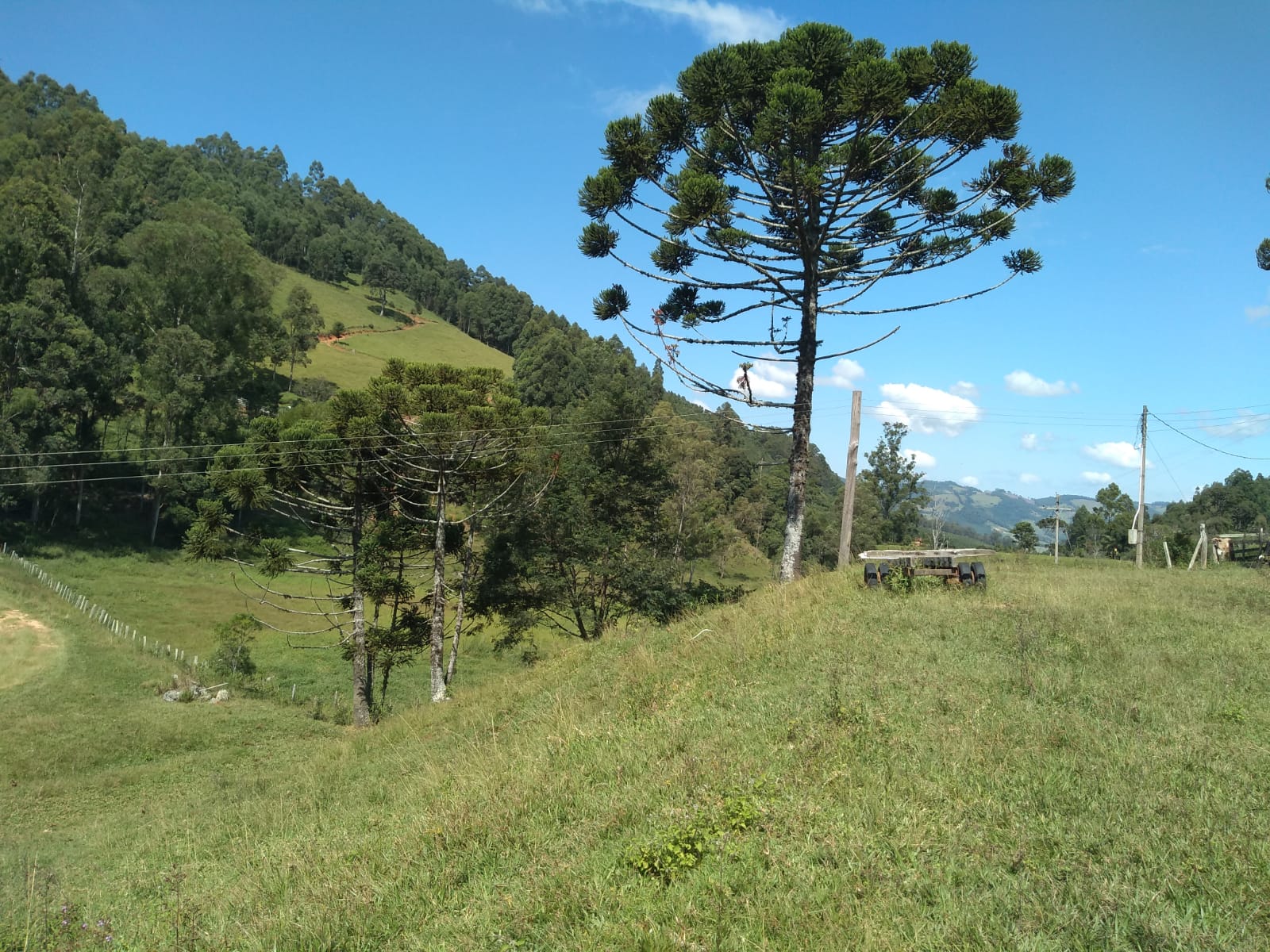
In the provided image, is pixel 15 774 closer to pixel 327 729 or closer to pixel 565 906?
pixel 327 729

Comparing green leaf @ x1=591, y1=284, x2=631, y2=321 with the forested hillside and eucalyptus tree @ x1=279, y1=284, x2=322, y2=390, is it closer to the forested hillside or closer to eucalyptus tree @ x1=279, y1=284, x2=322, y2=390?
the forested hillside

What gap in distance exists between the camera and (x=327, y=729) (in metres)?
22.7

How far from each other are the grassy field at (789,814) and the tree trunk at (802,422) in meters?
3.95

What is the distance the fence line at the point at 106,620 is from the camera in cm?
2861

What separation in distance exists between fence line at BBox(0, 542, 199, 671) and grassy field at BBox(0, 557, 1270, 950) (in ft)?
63.5

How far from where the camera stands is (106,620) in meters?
31.6

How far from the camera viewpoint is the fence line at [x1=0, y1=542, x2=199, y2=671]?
28.6 m

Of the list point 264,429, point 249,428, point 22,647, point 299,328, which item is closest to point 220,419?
point 249,428

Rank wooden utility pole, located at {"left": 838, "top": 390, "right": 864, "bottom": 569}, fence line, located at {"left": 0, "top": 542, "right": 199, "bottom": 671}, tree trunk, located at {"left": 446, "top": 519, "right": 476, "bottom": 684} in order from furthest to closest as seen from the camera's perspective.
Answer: fence line, located at {"left": 0, "top": 542, "right": 199, "bottom": 671} → tree trunk, located at {"left": 446, "top": 519, "right": 476, "bottom": 684} → wooden utility pole, located at {"left": 838, "top": 390, "right": 864, "bottom": 569}

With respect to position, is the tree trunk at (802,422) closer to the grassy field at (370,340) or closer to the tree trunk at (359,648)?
the tree trunk at (359,648)

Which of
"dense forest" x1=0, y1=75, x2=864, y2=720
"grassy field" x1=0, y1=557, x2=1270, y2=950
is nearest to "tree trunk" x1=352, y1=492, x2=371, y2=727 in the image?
"dense forest" x1=0, y1=75, x2=864, y2=720

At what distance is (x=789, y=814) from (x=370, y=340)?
109m

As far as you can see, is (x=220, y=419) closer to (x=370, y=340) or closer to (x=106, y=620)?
(x=106, y=620)

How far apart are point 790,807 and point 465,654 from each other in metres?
33.7
